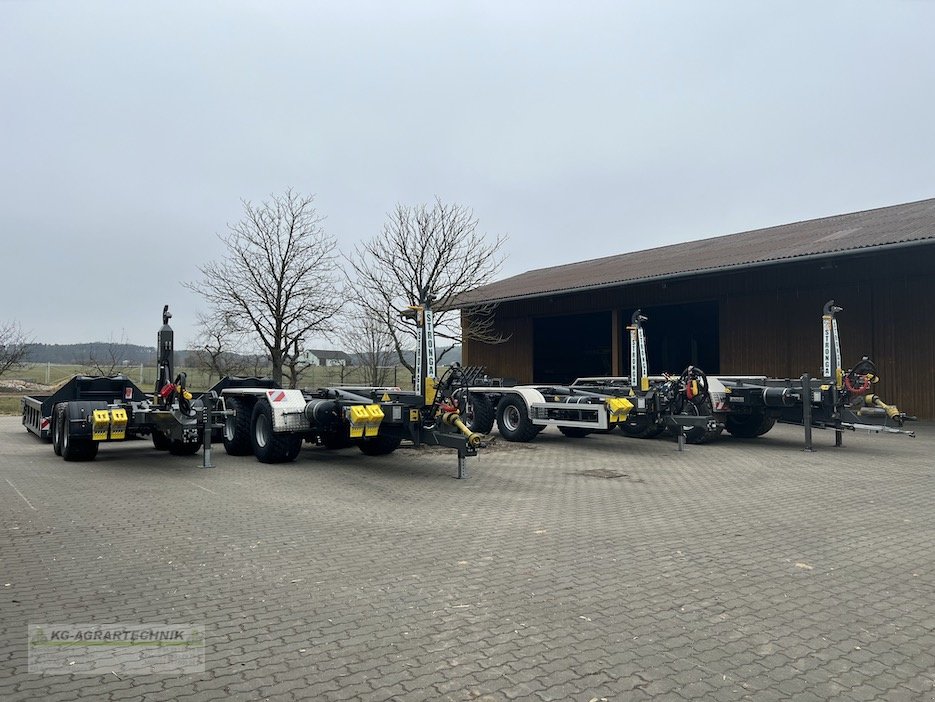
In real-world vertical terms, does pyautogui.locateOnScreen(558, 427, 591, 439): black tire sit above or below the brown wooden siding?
below

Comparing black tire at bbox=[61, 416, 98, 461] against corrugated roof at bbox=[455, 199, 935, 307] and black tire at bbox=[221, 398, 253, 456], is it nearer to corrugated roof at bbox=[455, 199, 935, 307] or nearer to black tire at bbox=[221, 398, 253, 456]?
black tire at bbox=[221, 398, 253, 456]

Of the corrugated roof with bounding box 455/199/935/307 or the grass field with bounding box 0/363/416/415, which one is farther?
the grass field with bounding box 0/363/416/415

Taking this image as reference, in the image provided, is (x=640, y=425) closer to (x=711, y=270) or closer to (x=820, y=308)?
(x=711, y=270)

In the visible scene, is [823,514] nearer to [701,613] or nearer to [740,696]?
[701,613]

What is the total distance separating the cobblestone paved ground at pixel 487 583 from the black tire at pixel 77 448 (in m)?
1.75

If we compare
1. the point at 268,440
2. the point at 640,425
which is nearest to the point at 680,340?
the point at 640,425

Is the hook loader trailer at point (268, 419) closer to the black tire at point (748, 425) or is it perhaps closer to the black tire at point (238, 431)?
the black tire at point (238, 431)

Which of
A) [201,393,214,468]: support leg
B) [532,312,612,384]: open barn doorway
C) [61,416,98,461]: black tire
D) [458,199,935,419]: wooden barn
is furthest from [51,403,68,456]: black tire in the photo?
[532,312,612,384]: open barn doorway

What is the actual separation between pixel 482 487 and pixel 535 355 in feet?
73.2

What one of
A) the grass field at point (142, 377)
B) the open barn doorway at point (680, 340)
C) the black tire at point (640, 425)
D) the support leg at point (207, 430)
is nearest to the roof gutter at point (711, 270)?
the grass field at point (142, 377)

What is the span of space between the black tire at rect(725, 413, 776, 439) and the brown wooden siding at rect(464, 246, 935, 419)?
21.5 feet

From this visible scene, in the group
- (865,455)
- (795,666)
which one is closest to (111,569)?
(795,666)

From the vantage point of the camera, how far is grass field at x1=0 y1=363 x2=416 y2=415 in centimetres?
2158

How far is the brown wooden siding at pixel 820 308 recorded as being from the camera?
64.4 feet
